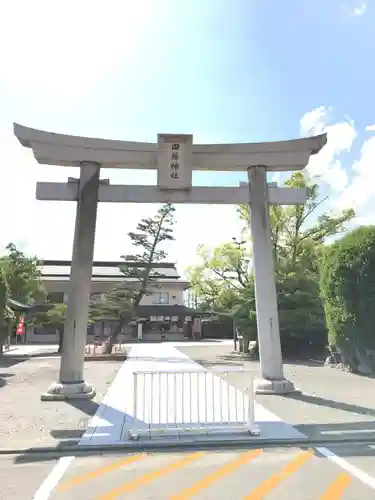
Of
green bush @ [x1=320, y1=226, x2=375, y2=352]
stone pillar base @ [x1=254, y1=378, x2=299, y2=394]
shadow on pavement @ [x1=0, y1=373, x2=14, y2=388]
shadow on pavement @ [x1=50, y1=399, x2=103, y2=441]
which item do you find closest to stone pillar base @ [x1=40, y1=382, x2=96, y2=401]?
shadow on pavement @ [x1=50, y1=399, x2=103, y2=441]

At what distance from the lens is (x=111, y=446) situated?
5.93m

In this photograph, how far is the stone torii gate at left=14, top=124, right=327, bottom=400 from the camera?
9992mm

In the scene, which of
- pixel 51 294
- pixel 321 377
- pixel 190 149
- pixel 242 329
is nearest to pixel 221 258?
pixel 242 329

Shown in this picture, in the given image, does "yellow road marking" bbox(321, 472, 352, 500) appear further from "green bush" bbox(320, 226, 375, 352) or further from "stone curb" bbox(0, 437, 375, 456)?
"green bush" bbox(320, 226, 375, 352)

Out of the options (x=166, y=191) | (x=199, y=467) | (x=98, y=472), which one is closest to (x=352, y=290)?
(x=166, y=191)

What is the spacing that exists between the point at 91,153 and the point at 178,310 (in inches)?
1149

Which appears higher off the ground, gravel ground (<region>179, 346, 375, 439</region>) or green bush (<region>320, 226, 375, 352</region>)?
green bush (<region>320, 226, 375, 352</region>)

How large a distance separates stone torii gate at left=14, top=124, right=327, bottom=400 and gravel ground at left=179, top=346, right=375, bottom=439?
0.84 m

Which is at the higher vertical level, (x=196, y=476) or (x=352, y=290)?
(x=352, y=290)

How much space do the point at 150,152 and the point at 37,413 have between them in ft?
20.5

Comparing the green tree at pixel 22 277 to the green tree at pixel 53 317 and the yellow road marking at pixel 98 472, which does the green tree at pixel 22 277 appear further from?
the yellow road marking at pixel 98 472

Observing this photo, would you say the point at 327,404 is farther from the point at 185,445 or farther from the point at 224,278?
the point at 224,278

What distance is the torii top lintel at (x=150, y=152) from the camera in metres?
10.1

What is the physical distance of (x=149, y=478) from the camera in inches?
190
